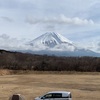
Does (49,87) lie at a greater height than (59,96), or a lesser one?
lesser

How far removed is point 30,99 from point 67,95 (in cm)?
950

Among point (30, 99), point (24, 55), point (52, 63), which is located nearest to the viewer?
point (30, 99)

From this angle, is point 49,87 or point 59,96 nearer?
point 59,96

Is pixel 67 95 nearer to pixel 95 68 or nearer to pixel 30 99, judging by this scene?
pixel 30 99

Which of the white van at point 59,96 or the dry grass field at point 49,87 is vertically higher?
the white van at point 59,96

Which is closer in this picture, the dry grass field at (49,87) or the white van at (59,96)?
the white van at (59,96)

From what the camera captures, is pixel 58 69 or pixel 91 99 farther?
pixel 58 69

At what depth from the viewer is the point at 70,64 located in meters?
133

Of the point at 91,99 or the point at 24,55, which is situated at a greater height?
the point at 24,55

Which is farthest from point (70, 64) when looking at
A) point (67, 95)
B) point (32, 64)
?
point (67, 95)

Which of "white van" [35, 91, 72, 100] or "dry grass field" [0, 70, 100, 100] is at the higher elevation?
"white van" [35, 91, 72, 100]

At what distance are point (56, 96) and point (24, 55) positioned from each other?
14498 cm

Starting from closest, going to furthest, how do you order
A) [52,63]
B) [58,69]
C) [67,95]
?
[67,95] → [58,69] → [52,63]

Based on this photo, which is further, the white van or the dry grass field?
the dry grass field
